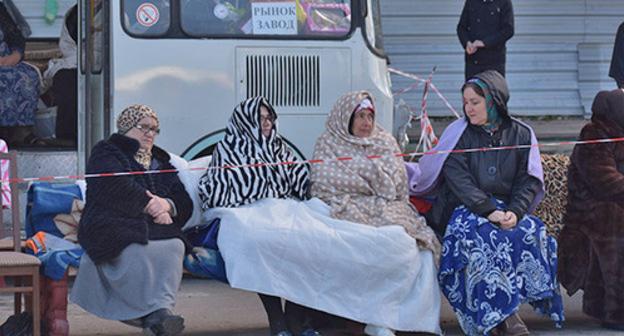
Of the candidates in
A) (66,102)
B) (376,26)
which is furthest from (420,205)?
(66,102)

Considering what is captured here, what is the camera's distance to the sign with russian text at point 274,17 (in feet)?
30.9

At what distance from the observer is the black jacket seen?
11391 mm

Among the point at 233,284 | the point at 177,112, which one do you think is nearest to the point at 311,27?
the point at 177,112

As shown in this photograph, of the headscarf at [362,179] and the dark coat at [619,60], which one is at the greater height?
the dark coat at [619,60]

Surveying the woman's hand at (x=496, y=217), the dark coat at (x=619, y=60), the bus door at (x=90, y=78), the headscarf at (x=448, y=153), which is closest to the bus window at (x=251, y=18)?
the bus door at (x=90, y=78)

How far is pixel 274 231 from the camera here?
23.4 ft

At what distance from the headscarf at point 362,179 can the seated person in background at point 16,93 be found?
3636 mm

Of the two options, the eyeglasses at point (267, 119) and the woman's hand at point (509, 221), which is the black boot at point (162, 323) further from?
the woman's hand at point (509, 221)

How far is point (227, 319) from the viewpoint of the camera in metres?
8.05

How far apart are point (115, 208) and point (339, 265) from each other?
1.21 metres

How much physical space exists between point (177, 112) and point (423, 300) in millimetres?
2849

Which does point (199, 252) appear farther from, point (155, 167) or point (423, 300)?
point (423, 300)

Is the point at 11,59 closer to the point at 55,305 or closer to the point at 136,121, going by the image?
the point at 136,121

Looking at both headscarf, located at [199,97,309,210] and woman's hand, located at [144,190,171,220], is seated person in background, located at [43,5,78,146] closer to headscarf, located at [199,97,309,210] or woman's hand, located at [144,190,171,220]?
headscarf, located at [199,97,309,210]
